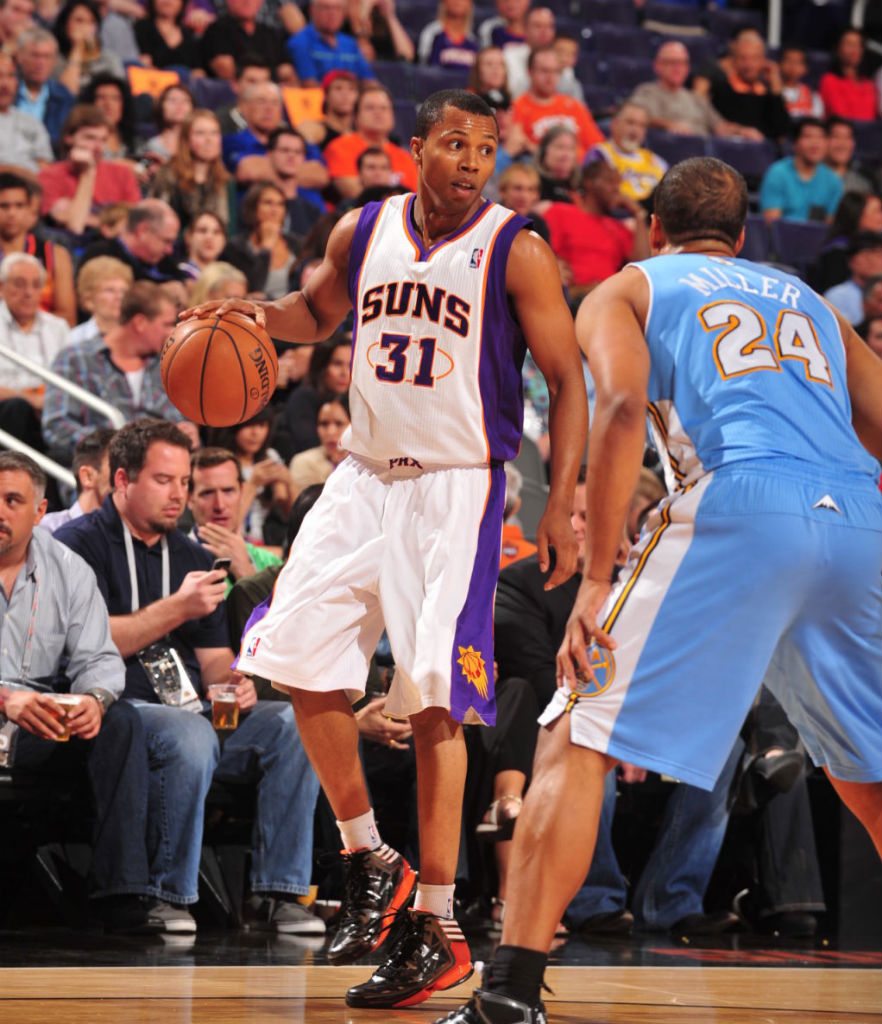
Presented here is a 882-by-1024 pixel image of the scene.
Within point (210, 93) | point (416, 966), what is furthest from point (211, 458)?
point (210, 93)

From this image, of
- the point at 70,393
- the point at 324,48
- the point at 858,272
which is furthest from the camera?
the point at 324,48

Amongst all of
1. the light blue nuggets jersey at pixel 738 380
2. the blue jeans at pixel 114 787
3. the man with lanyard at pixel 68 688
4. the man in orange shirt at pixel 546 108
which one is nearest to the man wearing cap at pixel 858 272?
the man in orange shirt at pixel 546 108

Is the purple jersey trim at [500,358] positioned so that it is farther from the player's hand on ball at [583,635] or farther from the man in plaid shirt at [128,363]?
the man in plaid shirt at [128,363]

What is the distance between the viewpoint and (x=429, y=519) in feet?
12.4

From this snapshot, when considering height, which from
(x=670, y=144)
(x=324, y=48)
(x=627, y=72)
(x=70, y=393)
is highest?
(x=627, y=72)

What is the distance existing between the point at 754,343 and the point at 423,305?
0.98m

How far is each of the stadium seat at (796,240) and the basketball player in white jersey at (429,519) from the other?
8.87 metres

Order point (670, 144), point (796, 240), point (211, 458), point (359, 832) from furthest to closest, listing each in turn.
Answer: point (670, 144)
point (796, 240)
point (211, 458)
point (359, 832)

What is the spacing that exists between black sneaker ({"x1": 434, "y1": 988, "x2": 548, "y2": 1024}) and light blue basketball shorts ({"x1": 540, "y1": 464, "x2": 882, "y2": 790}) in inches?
19.7

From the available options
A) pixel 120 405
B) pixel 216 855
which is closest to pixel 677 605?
pixel 216 855

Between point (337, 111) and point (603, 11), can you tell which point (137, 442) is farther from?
point (603, 11)

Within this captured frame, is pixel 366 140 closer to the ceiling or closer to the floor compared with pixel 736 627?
closer to the ceiling

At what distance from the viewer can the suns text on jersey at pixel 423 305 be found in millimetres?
3789

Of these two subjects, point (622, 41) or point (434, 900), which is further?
point (622, 41)
